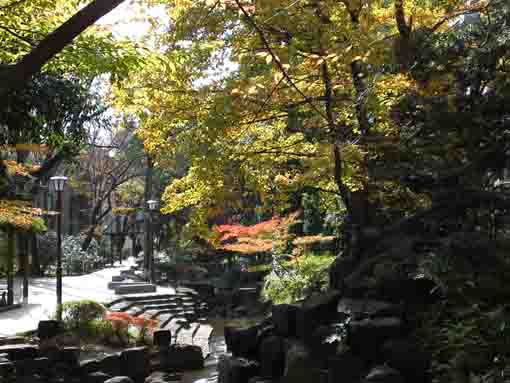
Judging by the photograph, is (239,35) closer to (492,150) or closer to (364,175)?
(364,175)

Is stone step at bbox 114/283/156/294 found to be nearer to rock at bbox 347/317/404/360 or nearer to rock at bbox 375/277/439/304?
rock at bbox 375/277/439/304

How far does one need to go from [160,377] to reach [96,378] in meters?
2.20

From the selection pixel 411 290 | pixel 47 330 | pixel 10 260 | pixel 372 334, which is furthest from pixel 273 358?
pixel 10 260

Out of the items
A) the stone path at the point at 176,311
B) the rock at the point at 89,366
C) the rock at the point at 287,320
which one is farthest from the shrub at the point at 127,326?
the rock at the point at 287,320

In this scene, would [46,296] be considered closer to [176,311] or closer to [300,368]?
[176,311]

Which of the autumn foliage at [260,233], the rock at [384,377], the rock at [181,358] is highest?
the autumn foliage at [260,233]

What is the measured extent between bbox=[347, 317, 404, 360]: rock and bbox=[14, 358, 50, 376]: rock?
6.66 m

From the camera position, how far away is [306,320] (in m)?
10.7

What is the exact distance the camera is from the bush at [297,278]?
1744 centimetres

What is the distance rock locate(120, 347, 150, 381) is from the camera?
13.2m

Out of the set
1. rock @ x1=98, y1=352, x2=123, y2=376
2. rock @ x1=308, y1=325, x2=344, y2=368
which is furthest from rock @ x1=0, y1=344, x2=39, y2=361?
rock @ x1=308, y1=325, x2=344, y2=368

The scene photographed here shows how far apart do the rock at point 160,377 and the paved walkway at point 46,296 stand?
387 centimetres

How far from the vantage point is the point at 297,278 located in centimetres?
1898

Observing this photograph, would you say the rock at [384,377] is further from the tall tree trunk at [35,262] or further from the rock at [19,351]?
the tall tree trunk at [35,262]
